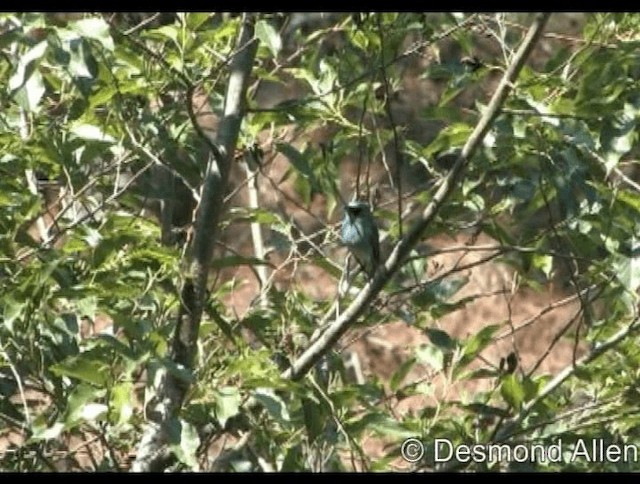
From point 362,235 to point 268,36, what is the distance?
77 centimetres

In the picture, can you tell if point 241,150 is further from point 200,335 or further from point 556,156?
point 556,156

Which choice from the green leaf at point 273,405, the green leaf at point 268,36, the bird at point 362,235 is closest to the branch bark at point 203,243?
the green leaf at point 268,36

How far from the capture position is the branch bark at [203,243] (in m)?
3.01

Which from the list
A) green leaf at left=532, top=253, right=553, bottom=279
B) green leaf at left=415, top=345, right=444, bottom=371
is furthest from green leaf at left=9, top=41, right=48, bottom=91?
green leaf at left=532, top=253, right=553, bottom=279

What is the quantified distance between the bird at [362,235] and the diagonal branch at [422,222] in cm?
26

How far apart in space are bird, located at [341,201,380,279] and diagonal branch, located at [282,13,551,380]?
0.26 meters

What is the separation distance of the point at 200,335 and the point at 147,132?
0.50m

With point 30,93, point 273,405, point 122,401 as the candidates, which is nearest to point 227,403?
point 273,405

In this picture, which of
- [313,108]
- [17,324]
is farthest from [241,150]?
[17,324]

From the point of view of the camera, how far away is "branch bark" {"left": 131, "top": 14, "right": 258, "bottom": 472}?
3.01m

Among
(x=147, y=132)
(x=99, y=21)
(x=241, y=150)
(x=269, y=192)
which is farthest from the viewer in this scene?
(x=269, y=192)

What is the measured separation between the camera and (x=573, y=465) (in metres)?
3.30

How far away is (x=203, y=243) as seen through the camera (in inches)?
121

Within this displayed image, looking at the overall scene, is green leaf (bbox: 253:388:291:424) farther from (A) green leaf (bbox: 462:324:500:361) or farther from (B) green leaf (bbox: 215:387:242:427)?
(A) green leaf (bbox: 462:324:500:361)
